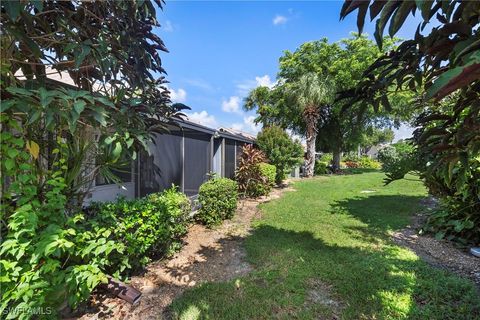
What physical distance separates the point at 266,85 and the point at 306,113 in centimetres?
616

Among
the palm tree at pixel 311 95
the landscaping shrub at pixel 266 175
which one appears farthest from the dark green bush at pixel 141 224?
the palm tree at pixel 311 95

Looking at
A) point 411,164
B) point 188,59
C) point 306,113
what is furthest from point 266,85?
point 411,164

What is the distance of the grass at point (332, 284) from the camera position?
3.12m

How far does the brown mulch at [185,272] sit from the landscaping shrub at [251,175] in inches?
147

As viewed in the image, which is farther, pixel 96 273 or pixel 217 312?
pixel 217 312

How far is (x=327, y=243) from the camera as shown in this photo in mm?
5406

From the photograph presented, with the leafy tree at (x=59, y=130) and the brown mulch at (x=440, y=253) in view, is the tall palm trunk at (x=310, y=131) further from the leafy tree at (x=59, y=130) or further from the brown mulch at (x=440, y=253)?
the leafy tree at (x=59, y=130)

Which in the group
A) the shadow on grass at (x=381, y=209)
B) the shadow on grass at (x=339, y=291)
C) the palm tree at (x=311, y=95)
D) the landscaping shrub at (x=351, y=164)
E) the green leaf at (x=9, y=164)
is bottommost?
the shadow on grass at (x=339, y=291)

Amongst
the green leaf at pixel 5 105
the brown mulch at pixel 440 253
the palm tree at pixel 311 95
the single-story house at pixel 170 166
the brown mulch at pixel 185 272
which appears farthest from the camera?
the palm tree at pixel 311 95

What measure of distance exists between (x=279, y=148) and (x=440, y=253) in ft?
26.8

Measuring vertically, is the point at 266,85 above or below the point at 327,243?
above

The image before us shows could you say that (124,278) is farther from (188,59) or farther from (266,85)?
(266,85)

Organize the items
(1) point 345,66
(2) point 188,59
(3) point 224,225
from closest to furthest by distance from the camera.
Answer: (2) point 188,59 → (3) point 224,225 → (1) point 345,66

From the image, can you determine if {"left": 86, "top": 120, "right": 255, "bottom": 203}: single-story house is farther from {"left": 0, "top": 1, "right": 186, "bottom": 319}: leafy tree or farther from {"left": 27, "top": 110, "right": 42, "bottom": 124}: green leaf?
{"left": 27, "top": 110, "right": 42, "bottom": 124}: green leaf
